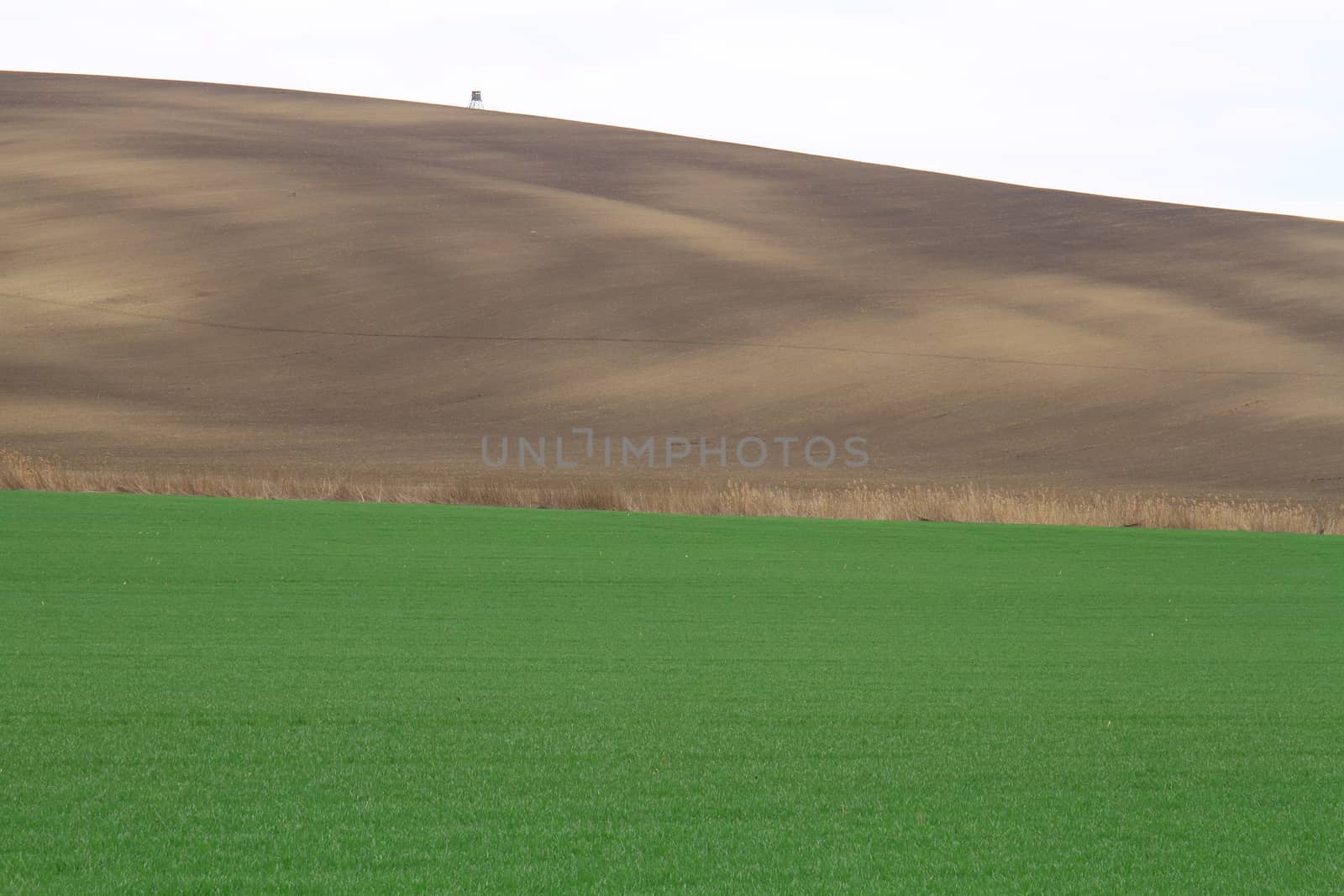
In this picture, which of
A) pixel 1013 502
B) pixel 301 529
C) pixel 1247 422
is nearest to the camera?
pixel 301 529

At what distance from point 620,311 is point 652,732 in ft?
134

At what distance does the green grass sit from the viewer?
484 centimetres

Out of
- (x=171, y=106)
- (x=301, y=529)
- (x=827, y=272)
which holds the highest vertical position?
(x=171, y=106)

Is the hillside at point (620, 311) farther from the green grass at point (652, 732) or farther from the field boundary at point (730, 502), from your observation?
the green grass at point (652, 732)

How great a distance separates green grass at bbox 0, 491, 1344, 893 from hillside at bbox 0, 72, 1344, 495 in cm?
2223

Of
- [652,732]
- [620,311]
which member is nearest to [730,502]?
[652,732]

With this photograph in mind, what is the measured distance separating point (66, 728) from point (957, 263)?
156ft

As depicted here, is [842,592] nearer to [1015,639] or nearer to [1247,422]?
[1015,639]

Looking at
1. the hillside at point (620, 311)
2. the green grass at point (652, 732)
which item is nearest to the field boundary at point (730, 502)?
the hillside at point (620, 311)

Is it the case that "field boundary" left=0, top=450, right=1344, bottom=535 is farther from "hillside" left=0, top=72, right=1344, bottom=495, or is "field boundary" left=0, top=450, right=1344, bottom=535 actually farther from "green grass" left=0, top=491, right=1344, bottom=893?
"green grass" left=0, top=491, right=1344, bottom=893

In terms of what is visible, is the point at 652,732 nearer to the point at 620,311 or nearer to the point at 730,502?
the point at 730,502

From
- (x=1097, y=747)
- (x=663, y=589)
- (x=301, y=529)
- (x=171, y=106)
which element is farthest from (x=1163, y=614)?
(x=171, y=106)

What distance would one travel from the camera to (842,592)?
13508 millimetres

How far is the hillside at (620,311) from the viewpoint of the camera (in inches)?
1505
